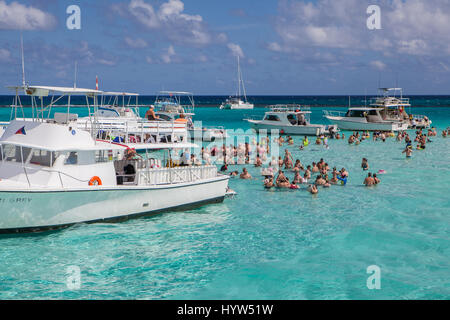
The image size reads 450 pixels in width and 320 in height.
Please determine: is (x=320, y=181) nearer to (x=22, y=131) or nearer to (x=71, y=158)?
(x=71, y=158)

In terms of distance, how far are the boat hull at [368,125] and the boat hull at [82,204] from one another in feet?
137

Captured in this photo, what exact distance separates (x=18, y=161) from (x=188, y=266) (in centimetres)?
758

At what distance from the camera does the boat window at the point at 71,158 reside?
15805 mm

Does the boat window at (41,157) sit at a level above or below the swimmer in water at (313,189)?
above

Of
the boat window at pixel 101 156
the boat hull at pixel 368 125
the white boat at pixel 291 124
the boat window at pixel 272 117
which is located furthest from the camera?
the boat window at pixel 272 117

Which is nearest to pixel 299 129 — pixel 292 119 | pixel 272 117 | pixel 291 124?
pixel 291 124

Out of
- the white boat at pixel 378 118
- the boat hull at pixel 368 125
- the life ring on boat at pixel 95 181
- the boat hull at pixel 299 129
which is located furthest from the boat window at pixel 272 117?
the life ring on boat at pixel 95 181

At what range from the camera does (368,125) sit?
184 ft

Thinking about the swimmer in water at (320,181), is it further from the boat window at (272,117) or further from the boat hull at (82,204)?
the boat window at (272,117)

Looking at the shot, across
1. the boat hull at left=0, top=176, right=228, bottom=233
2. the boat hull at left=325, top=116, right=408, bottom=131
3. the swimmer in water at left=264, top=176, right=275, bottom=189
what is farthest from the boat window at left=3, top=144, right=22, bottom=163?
the boat hull at left=325, top=116, right=408, bottom=131

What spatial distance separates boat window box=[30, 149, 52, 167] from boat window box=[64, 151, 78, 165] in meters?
0.59

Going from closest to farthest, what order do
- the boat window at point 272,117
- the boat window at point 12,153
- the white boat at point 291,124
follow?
the boat window at point 12,153, the white boat at point 291,124, the boat window at point 272,117

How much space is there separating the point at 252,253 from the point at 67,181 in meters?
6.94

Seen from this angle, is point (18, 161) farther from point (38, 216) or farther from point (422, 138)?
point (422, 138)
